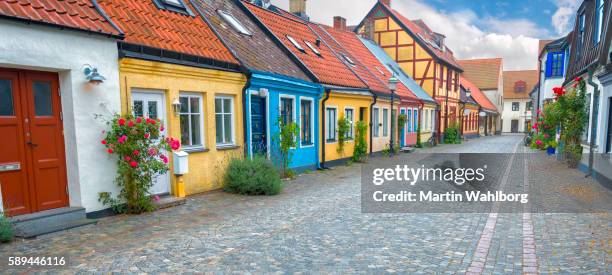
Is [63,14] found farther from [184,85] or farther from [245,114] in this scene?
[245,114]

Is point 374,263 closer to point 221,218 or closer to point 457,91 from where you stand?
point 221,218

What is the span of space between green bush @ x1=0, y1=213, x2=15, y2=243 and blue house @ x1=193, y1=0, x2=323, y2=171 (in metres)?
5.19

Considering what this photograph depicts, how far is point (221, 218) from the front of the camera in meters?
6.33

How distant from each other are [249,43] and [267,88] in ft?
6.07

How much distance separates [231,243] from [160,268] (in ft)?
3.42

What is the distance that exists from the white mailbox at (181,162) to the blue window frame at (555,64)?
18882mm

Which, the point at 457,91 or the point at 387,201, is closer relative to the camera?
the point at 387,201

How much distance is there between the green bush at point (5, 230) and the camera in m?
4.73

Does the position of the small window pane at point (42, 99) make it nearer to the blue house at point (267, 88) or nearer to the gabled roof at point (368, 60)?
the blue house at point (267, 88)

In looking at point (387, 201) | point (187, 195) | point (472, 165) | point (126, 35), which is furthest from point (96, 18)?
point (472, 165)

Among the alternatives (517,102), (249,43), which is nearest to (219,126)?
(249,43)

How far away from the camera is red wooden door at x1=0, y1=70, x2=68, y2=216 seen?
521 cm

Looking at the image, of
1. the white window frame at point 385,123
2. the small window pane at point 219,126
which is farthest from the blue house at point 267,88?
the white window frame at point 385,123

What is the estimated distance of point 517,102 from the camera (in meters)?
52.4
